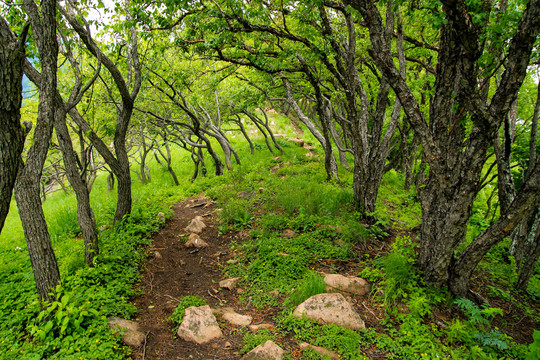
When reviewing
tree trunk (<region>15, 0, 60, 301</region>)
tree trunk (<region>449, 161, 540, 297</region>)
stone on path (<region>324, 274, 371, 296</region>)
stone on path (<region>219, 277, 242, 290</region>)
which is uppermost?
tree trunk (<region>15, 0, 60, 301</region>)

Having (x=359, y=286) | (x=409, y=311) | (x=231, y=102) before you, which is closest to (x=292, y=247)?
(x=359, y=286)

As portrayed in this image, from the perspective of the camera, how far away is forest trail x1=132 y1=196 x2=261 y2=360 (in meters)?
3.80

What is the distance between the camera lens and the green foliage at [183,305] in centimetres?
429

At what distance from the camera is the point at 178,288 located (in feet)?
17.3

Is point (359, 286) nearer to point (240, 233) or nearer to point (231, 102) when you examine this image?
point (240, 233)

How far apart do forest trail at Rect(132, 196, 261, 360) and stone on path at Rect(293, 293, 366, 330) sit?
29.6 inches

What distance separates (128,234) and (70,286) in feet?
7.17

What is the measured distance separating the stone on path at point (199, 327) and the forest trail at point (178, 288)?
8cm

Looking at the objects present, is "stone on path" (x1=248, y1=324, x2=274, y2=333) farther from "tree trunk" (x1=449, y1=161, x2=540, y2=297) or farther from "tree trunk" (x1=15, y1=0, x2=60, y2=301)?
"tree trunk" (x1=15, y1=0, x2=60, y2=301)

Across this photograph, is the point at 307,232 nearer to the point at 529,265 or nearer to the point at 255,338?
the point at 255,338

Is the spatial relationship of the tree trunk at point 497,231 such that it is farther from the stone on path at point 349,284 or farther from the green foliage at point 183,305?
the green foliage at point 183,305

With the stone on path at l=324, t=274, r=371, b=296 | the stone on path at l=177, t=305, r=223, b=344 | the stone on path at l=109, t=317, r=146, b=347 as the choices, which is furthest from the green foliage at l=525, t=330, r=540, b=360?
the stone on path at l=109, t=317, r=146, b=347

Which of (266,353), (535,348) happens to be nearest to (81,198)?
(266,353)

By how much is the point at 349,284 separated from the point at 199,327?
2410 mm
